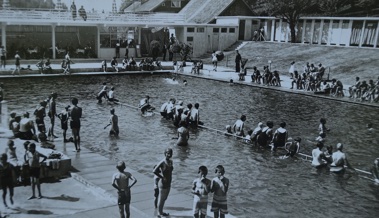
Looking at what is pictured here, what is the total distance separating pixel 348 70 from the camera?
33.2 meters

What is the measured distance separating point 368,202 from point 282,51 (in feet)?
106

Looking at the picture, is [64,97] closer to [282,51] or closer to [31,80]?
[31,80]

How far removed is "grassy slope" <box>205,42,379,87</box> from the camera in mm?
32562

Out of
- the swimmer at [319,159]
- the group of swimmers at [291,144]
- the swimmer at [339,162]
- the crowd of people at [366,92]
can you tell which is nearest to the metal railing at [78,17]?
the crowd of people at [366,92]

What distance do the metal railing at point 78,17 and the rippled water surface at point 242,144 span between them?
10402mm

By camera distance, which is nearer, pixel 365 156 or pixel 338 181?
pixel 338 181

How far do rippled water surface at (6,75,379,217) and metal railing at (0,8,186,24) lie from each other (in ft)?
34.1

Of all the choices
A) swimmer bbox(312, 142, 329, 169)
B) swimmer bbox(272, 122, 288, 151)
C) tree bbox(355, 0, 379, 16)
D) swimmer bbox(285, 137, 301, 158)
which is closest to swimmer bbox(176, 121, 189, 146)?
swimmer bbox(272, 122, 288, 151)

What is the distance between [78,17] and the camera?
4150 cm

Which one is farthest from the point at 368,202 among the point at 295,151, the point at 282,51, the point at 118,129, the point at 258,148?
the point at 282,51

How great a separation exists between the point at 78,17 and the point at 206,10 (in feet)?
57.6

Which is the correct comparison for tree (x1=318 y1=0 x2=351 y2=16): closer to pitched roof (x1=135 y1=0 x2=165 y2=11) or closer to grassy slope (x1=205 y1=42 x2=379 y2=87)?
grassy slope (x1=205 y1=42 x2=379 y2=87)

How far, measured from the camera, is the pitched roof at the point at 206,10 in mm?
50656

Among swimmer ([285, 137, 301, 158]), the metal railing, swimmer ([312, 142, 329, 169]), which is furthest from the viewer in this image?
the metal railing
